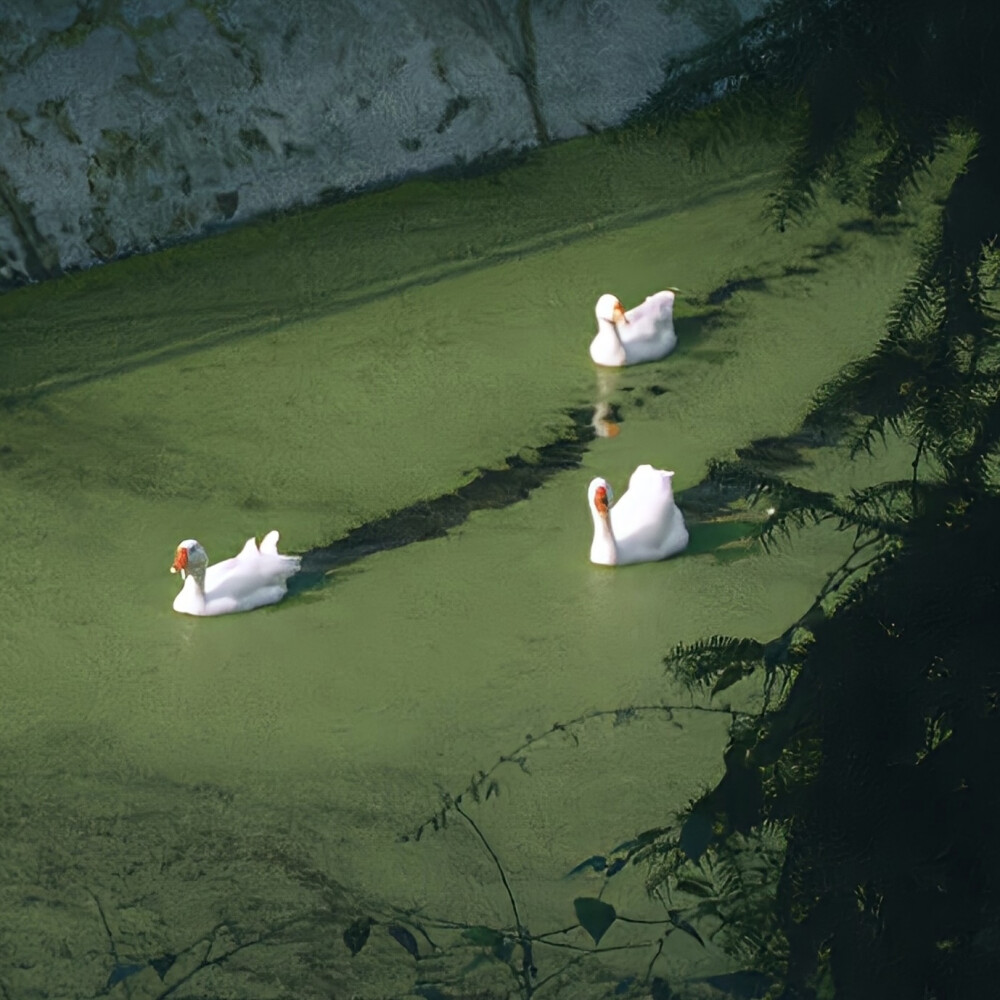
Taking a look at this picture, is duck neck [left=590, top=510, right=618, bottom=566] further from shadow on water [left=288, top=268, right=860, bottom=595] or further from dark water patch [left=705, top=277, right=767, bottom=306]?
dark water patch [left=705, top=277, right=767, bottom=306]

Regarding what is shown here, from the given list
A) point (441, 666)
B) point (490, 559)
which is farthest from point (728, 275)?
point (441, 666)

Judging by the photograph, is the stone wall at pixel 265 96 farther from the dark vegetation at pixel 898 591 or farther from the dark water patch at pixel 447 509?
the dark vegetation at pixel 898 591

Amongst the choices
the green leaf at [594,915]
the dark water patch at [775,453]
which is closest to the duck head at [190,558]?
the dark water patch at [775,453]

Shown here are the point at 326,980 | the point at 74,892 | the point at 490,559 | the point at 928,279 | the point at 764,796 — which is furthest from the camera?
the point at 490,559

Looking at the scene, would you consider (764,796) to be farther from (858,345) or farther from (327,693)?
(858,345)

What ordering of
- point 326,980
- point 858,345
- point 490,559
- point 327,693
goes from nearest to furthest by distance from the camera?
point 326,980 < point 327,693 < point 490,559 < point 858,345

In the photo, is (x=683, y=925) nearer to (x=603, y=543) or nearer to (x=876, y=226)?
(x=603, y=543)
